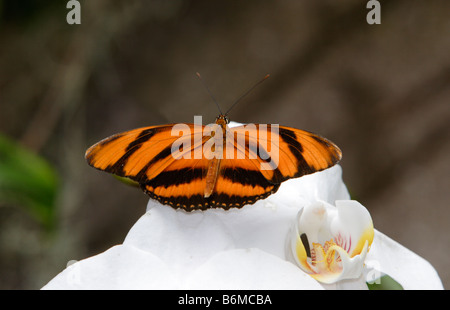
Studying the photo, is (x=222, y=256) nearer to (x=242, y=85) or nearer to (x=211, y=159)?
(x=211, y=159)

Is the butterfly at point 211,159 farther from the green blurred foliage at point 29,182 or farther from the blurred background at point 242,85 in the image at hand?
the blurred background at point 242,85

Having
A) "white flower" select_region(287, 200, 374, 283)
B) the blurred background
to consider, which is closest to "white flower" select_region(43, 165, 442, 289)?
"white flower" select_region(287, 200, 374, 283)

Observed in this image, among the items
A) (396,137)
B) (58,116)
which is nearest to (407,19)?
(396,137)

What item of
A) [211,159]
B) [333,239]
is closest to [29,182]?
[211,159]

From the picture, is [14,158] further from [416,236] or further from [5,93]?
[416,236]

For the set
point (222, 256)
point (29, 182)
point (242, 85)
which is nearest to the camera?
point (222, 256)
